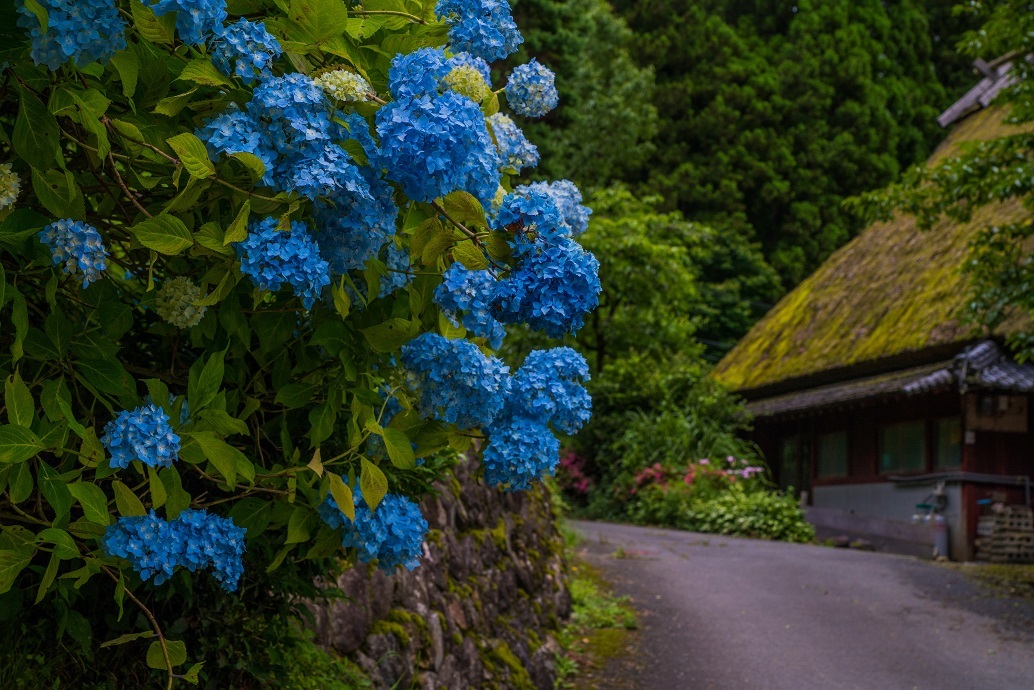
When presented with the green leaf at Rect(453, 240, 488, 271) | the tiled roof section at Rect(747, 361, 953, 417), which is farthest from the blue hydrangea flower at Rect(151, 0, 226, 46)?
the tiled roof section at Rect(747, 361, 953, 417)

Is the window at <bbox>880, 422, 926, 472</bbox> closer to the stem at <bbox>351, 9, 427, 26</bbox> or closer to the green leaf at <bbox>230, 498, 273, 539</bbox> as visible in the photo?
the green leaf at <bbox>230, 498, 273, 539</bbox>

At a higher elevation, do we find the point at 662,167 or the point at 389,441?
the point at 662,167

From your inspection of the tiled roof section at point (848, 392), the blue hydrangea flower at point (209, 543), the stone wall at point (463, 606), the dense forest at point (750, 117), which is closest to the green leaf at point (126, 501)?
the blue hydrangea flower at point (209, 543)

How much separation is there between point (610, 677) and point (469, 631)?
5.60 feet

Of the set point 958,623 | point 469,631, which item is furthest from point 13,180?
point 958,623

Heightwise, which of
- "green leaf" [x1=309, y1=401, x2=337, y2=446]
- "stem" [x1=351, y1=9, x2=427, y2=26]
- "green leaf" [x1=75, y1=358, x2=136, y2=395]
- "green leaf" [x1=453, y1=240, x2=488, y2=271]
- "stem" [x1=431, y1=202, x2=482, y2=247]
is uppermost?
"stem" [x1=351, y1=9, x2=427, y2=26]

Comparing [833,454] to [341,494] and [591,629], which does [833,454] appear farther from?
[341,494]

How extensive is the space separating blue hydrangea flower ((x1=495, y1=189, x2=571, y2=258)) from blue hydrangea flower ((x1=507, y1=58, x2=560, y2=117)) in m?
0.78

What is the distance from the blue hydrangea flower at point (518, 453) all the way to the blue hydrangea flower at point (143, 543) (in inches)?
32.0

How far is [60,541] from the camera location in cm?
216

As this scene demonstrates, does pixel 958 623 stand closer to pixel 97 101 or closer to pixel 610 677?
pixel 610 677

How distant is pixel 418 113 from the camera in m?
2.05

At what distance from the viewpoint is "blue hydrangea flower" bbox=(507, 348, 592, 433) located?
2.79 meters

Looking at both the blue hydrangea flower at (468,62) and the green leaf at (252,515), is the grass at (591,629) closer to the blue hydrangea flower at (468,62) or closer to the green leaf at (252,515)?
the green leaf at (252,515)
